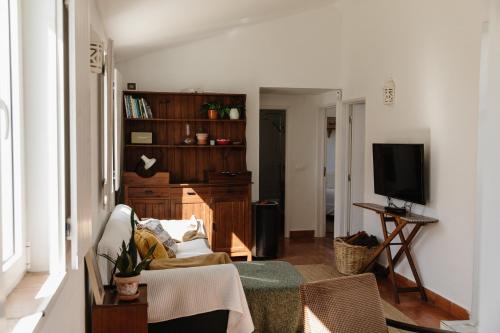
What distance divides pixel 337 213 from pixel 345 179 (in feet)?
1.68

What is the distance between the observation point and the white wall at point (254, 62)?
6.15 meters

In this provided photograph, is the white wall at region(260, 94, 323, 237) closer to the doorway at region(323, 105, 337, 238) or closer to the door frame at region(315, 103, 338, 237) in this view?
the door frame at region(315, 103, 338, 237)

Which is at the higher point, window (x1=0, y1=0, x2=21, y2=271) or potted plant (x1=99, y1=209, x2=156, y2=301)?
window (x1=0, y1=0, x2=21, y2=271)

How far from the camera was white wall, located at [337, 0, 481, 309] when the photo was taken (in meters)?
4.02

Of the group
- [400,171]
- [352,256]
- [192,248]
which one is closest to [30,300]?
[192,248]

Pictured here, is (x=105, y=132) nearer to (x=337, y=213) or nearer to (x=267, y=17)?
(x=267, y=17)

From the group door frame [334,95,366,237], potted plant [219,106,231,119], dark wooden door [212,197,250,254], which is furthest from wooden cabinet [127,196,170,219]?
door frame [334,95,366,237]

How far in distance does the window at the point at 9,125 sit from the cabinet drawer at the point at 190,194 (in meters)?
4.13

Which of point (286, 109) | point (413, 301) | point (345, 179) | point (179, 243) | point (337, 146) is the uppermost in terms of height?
point (286, 109)

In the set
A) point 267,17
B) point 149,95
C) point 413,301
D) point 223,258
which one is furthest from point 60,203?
point 267,17

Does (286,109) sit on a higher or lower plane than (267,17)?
lower

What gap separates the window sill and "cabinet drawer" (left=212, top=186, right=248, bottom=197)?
165 inches

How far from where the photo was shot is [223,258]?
10.8 feet

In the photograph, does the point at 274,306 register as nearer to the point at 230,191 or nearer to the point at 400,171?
the point at 400,171
